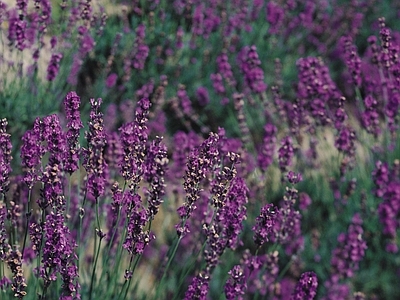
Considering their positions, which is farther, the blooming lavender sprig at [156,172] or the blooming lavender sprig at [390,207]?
the blooming lavender sprig at [390,207]

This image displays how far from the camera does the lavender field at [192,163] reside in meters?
1.86

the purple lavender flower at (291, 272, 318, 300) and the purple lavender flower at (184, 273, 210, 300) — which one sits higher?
the purple lavender flower at (291, 272, 318, 300)

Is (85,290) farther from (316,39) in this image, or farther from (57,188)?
(316,39)

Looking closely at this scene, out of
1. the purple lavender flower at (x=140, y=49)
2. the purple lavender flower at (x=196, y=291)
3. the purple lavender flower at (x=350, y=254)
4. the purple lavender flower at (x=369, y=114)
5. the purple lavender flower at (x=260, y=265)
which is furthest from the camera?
the purple lavender flower at (x=140, y=49)

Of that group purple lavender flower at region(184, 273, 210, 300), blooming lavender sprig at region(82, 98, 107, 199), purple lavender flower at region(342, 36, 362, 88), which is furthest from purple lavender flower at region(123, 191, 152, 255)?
purple lavender flower at region(342, 36, 362, 88)

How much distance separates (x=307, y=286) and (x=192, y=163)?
0.55 metres

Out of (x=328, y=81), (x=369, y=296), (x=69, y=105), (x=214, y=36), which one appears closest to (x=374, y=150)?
(x=328, y=81)

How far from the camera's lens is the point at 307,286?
6.56 feet

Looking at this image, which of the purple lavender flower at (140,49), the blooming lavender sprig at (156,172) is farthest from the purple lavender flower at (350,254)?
the purple lavender flower at (140,49)

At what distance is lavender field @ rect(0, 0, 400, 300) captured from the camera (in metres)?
A: 1.86

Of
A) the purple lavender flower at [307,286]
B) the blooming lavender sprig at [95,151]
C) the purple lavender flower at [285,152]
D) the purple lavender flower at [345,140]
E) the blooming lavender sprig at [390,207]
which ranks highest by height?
the purple lavender flower at [345,140]

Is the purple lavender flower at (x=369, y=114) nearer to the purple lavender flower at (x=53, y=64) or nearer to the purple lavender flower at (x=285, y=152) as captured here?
the purple lavender flower at (x=285, y=152)

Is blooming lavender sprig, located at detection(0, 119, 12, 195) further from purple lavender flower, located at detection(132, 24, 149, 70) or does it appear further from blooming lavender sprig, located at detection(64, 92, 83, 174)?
purple lavender flower, located at detection(132, 24, 149, 70)

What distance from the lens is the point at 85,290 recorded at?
267 cm
